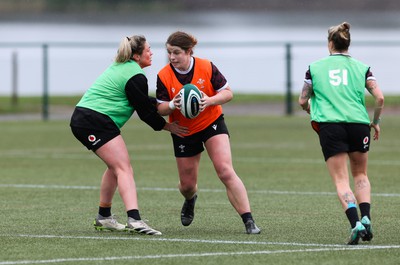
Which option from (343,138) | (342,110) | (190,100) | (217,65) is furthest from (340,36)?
(217,65)

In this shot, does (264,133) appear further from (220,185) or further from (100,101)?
(100,101)

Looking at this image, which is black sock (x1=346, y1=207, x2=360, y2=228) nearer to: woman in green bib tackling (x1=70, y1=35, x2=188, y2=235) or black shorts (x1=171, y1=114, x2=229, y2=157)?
black shorts (x1=171, y1=114, x2=229, y2=157)

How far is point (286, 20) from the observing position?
46188 mm

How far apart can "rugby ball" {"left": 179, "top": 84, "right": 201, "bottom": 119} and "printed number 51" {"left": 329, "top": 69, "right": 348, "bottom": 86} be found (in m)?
1.19

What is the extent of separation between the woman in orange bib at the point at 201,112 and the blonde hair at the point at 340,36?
3.77 ft

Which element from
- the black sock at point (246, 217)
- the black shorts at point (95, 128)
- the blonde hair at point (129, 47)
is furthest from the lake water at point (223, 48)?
the black sock at point (246, 217)

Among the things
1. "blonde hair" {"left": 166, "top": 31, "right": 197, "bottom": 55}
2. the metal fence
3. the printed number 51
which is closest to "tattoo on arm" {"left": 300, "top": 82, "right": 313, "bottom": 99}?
the printed number 51

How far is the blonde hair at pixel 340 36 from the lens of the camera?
9867 mm

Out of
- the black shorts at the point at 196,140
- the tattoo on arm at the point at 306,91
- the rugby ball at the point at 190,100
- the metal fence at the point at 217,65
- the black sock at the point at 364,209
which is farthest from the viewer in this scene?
the metal fence at the point at 217,65

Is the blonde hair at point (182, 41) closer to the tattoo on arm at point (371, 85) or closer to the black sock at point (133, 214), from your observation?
the black sock at point (133, 214)

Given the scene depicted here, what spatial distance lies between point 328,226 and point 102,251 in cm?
249

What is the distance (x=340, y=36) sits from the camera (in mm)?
9891

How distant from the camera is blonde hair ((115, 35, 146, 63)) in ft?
34.6

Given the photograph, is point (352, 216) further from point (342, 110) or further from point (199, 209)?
point (199, 209)
